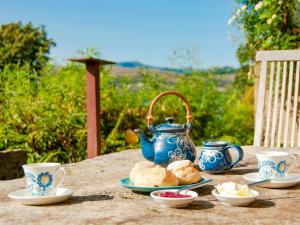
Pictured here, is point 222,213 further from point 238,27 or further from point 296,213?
point 238,27

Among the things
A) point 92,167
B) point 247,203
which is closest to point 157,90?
point 92,167

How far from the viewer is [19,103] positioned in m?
4.32

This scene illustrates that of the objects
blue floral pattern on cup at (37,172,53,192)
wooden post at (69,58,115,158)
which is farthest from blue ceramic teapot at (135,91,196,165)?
wooden post at (69,58,115,158)

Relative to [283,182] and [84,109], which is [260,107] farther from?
[84,109]

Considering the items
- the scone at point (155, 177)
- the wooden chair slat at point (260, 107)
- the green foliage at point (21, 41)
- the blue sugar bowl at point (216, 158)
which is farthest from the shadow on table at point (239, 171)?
the green foliage at point (21, 41)

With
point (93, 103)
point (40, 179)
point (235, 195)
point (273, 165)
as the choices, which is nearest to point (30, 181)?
point (40, 179)

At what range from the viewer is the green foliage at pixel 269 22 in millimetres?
4844

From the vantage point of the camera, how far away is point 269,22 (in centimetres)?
475

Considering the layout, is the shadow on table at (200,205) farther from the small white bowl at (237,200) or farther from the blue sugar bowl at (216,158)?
the blue sugar bowl at (216,158)

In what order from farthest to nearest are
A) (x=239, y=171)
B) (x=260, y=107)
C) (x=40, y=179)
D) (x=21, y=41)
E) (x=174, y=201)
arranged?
1. (x=21, y=41)
2. (x=260, y=107)
3. (x=239, y=171)
4. (x=40, y=179)
5. (x=174, y=201)

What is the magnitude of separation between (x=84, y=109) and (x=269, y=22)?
6.07ft

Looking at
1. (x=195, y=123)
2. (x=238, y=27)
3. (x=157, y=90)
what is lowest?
(x=195, y=123)

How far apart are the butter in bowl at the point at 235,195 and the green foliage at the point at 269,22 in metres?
3.61

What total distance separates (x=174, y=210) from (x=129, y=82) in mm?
3722
